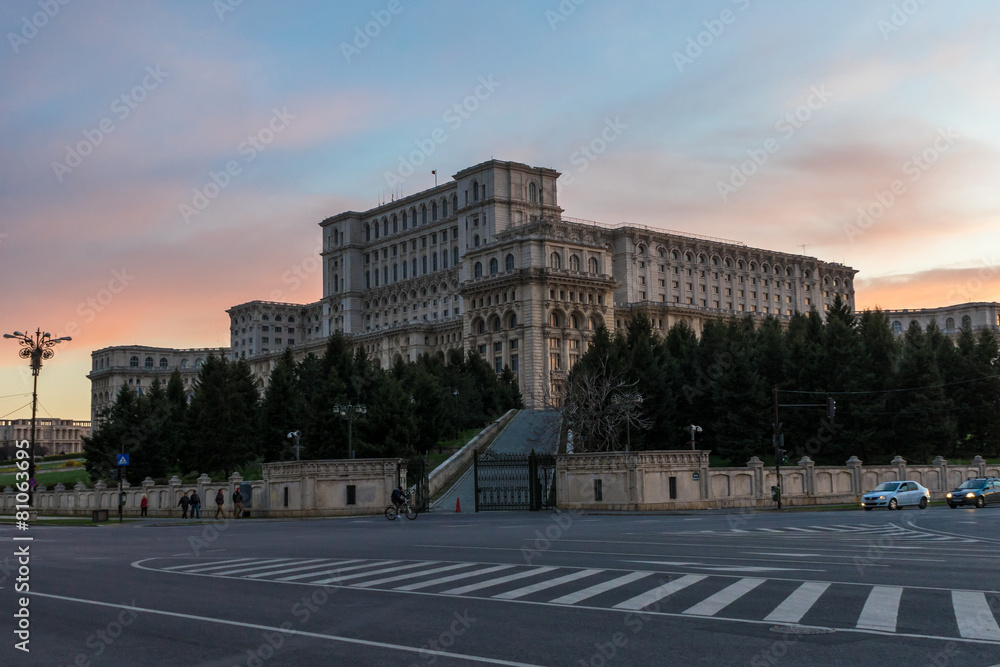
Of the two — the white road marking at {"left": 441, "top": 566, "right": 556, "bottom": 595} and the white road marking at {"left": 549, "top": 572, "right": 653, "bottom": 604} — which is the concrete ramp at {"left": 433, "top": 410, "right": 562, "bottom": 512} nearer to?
the white road marking at {"left": 441, "top": 566, "right": 556, "bottom": 595}

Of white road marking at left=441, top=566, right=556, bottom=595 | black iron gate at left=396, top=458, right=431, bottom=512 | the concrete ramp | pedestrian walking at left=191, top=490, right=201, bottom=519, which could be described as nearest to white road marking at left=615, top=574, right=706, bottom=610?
white road marking at left=441, top=566, right=556, bottom=595

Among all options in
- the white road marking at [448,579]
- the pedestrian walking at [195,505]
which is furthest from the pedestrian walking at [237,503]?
the white road marking at [448,579]

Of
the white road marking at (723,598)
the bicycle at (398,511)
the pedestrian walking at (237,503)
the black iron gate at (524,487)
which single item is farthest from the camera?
the black iron gate at (524,487)

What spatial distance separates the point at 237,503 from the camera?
161 ft

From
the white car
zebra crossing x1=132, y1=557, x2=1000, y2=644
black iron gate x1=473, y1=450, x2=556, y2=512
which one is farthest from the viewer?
black iron gate x1=473, y1=450, x2=556, y2=512

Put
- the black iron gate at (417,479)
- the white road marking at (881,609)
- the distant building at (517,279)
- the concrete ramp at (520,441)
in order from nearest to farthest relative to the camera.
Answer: the white road marking at (881,609) → the black iron gate at (417,479) → the concrete ramp at (520,441) → the distant building at (517,279)

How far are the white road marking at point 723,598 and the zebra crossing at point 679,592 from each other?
13mm

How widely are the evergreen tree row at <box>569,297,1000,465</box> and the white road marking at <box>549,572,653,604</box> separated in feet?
161

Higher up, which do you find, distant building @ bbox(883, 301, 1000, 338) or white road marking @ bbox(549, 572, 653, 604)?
distant building @ bbox(883, 301, 1000, 338)

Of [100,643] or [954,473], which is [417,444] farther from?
[100,643]

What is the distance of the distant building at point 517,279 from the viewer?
418 feet

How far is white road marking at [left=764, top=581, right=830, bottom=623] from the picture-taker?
12.0 metres

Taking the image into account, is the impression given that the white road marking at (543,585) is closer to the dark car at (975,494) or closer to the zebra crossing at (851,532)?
the zebra crossing at (851,532)

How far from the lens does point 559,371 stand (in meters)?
124
